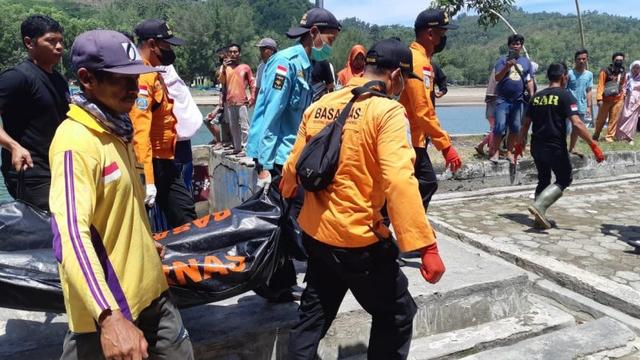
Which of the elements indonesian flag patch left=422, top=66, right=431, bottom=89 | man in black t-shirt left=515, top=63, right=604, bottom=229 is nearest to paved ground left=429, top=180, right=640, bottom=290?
man in black t-shirt left=515, top=63, right=604, bottom=229

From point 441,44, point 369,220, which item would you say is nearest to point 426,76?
point 441,44

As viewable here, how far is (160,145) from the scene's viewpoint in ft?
11.5

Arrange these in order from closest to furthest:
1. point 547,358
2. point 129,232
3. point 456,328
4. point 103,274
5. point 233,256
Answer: point 103,274 → point 129,232 → point 233,256 → point 547,358 → point 456,328

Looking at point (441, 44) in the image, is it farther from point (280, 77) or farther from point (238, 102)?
point (238, 102)

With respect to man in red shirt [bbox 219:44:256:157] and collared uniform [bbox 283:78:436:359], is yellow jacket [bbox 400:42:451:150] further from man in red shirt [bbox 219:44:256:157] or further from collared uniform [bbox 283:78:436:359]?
man in red shirt [bbox 219:44:256:157]

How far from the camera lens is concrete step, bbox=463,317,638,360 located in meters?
3.22

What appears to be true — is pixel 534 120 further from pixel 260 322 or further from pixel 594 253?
pixel 260 322

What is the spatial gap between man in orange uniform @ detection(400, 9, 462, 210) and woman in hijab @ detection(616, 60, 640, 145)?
27.2ft

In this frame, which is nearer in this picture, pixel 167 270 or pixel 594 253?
pixel 167 270

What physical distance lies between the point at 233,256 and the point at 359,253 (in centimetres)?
68

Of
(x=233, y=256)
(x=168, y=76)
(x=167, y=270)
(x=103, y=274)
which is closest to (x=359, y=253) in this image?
(x=233, y=256)

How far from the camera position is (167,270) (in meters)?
2.44

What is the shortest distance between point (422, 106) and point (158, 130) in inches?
72.8

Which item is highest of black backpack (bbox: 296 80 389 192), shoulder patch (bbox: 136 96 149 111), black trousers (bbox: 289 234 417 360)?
shoulder patch (bbox: 136 96 149 111)
